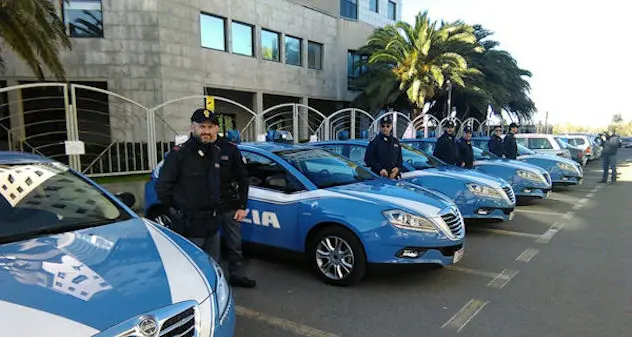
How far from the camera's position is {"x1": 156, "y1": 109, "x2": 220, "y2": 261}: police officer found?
3750mm

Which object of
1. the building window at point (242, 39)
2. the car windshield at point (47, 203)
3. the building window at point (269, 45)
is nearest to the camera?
the car windshield at point (47, 203)

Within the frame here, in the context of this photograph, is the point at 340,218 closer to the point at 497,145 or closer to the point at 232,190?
the point at 232,190

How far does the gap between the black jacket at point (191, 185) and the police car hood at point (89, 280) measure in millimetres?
825

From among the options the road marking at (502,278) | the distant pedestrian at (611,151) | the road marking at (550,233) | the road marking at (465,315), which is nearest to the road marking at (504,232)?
the road marking at (550,233)

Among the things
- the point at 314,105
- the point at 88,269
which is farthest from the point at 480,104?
the point at 88,269

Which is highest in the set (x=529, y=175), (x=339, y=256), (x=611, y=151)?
(x=611, y=151)

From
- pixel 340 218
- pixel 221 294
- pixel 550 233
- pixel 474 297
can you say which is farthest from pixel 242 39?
pixel 221 294

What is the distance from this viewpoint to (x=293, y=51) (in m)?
21.9

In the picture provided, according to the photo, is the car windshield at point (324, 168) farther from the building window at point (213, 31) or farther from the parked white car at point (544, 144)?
the building window at point (213, 31)

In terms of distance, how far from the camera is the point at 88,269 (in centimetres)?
231

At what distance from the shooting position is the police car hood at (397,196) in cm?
437

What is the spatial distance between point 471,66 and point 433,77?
4.07m

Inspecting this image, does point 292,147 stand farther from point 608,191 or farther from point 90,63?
point 90,63

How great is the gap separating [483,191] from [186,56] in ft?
43.3
